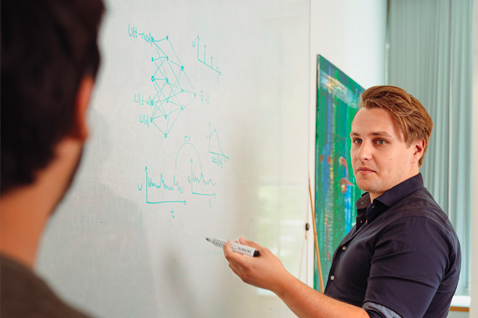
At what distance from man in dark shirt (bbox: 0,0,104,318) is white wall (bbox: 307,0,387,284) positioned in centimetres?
153

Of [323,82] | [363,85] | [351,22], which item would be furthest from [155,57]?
[363,85]

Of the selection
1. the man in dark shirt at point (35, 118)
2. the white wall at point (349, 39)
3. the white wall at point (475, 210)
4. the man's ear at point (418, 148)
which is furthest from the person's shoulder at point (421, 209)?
the white wall at point (475, 210)

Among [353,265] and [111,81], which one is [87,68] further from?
[353,265]

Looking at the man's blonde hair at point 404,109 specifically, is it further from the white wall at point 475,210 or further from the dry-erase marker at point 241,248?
the white wall at point 475,210

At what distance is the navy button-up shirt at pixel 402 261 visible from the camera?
0.96 metres

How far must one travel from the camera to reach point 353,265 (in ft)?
3.68

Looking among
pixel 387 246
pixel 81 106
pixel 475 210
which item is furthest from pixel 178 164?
pixel 475 210

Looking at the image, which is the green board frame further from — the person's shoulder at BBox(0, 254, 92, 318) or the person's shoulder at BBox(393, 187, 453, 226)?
the person's shoulder at BBox(0, 254, 92, 318)

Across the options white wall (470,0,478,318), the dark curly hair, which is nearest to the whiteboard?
the dark curly hair

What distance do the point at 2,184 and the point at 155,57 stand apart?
1.97 ft

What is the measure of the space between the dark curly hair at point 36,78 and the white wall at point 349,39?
1547 mm

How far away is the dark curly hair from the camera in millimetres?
355

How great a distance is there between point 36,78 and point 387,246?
2.81ft

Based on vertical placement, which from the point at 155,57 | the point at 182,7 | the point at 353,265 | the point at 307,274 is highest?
the point at 182,7
